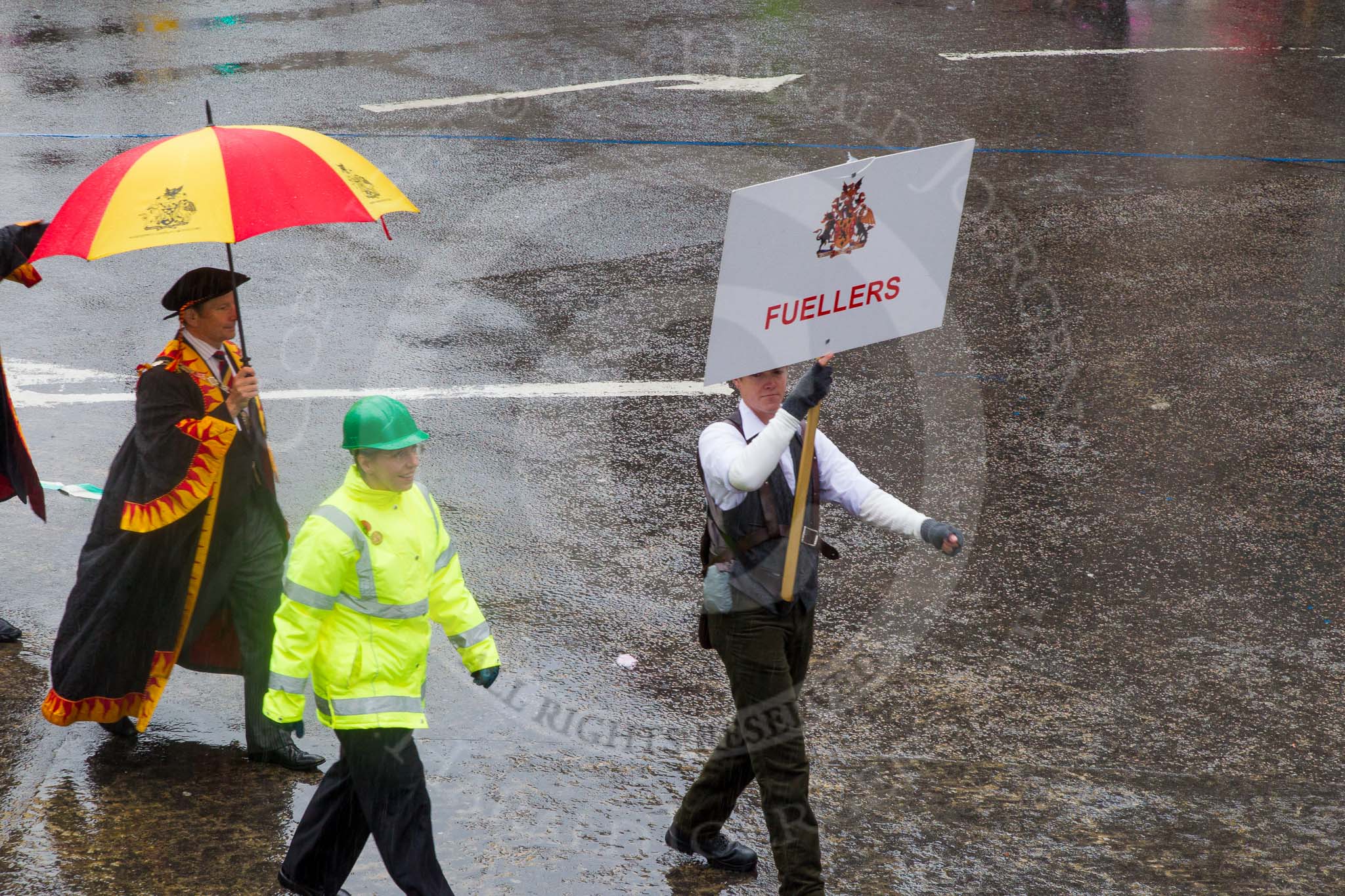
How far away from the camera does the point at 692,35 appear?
51.8 ft

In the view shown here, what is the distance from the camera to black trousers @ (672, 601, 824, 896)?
4.13m

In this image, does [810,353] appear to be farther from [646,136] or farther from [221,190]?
[646,136]

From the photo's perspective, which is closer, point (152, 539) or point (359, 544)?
point (359, 544)

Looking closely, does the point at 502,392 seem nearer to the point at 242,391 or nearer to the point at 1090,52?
the point at 242,391

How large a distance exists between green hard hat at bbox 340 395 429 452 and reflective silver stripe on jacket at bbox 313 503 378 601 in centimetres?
20

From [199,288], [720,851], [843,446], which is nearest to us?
[720,851]

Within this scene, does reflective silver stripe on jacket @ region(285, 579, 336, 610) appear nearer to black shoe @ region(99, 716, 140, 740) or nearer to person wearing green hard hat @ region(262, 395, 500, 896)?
person wearing green hard hat @ region(262, 395, 500, 896)

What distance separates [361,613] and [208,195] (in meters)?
1.41

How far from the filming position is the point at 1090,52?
1530cm

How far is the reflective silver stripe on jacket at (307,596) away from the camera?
12.6 feet

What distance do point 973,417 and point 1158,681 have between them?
243cm

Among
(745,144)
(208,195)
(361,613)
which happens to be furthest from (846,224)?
(745,144)

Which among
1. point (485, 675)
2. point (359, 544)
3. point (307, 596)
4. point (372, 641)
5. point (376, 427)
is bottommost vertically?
point (485, 675)

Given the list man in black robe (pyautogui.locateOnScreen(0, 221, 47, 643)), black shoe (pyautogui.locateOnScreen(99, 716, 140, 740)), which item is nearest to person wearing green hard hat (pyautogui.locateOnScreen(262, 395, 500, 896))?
black shoe (pyautogui.locateOnScreen(99, 716, 140, 740))
